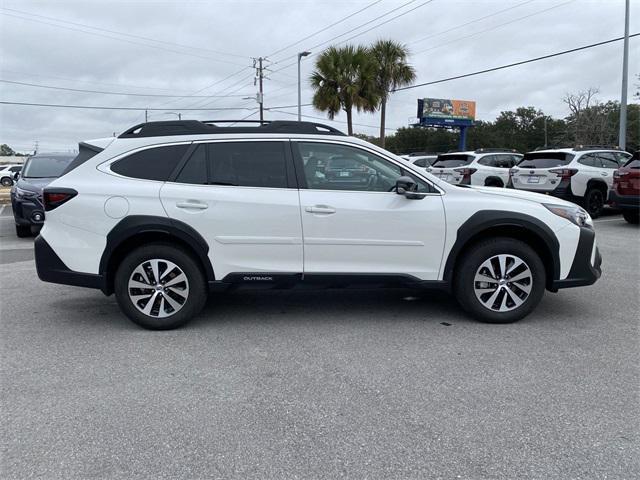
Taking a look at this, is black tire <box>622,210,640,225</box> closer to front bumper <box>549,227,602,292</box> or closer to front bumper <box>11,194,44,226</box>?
front bumper <box>549,227,602,292</box>

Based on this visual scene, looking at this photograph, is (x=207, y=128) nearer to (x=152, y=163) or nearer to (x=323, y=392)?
(x=152, y=163)

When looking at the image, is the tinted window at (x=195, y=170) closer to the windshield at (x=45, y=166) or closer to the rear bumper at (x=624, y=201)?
the windshield at (x=45, y=166)

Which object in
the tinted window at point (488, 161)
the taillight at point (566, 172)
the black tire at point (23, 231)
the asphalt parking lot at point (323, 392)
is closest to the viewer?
the asphalt parking lot at point (323, 392)

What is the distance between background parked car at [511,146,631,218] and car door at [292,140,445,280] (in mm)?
8911

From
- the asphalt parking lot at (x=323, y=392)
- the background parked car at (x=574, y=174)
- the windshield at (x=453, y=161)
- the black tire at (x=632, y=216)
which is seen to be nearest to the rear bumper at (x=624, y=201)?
the black tire at (x=632, y=216)

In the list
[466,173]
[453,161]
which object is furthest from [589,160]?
[453,161]

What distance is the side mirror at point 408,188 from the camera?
4719 millimetres

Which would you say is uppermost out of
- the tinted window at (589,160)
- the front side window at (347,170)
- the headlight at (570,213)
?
the tinted window at (589,160)

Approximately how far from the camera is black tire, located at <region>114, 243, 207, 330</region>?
4727 mm

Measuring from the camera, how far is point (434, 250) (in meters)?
4.84

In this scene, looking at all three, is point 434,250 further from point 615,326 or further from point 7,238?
point 7,238

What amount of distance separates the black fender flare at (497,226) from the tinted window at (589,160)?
29.5 feet

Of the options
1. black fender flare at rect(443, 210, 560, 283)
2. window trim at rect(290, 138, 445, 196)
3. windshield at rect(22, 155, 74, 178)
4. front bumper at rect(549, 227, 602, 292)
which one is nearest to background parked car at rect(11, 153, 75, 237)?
windshield at rect(22, 155, 74, 178)

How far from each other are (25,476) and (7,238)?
9.91 metres
